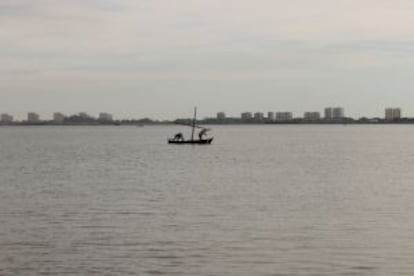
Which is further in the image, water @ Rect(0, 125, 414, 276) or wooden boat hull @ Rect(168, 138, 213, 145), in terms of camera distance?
wooden boat hull @ Rect(168, 138, 213, 145)

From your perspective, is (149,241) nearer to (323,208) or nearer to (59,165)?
(323,208)

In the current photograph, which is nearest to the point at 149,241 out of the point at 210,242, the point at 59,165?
the point at 210,242

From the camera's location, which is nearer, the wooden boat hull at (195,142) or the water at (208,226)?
the water at (208,226)

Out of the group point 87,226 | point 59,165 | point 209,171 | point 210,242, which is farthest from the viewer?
point 59,165

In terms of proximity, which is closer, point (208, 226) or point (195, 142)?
point (208, 226)

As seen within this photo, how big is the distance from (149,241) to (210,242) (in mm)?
2185

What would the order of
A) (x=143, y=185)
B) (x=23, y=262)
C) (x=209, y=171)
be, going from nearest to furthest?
(x=23, y=262), (x=143, y=185), (x=209, y=171)

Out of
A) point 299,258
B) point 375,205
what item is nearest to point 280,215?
point 375,205

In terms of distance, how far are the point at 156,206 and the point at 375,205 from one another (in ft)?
35.7

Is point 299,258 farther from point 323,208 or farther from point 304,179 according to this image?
point 304,179

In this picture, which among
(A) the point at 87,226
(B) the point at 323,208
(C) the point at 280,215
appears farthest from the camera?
(B) the point at 323,208

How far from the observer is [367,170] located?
71250 mm

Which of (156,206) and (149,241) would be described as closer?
(149,241)

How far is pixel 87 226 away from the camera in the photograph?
3350cm
